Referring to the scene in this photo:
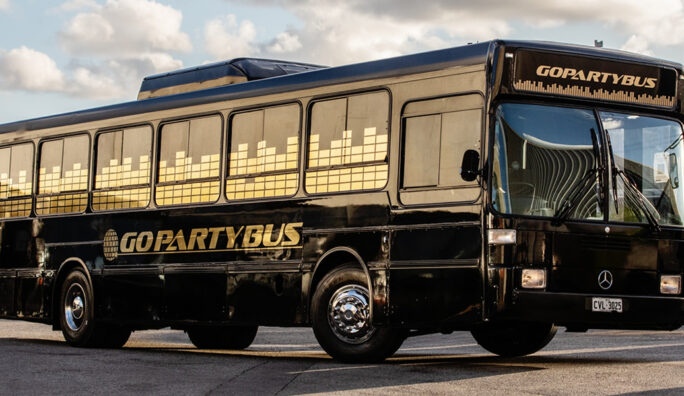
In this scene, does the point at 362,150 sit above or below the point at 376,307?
above

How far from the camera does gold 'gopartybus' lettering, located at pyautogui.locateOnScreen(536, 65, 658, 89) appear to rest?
1229cm

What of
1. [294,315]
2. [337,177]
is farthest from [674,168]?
[294,315]

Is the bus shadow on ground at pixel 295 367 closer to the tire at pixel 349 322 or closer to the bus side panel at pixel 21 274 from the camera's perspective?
the tire at pixel 349 322

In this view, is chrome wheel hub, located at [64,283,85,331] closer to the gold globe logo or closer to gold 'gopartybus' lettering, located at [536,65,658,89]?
the gold globe logo

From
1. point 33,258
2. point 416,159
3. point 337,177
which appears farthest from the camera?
point 33,258

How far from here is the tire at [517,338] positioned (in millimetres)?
14625

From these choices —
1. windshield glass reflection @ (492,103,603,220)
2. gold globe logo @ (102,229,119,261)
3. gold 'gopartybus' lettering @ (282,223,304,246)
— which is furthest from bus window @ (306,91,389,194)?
gold globe logo @ (102,229,119,261)

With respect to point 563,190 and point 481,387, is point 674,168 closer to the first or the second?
point 563,190

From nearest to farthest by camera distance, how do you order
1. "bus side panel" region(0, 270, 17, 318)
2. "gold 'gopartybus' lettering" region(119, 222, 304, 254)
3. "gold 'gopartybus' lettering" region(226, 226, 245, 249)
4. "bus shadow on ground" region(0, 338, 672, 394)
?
"bus shadow on ground" region(0, 338, 672, 394)
"gold 'gopartybus' lettering" region(119, 222, 304, 254)
"gold 'gopartybus' lettering" region(226, 226, 245, 249)
"bus side panel" region(0, 270, 17, 318)

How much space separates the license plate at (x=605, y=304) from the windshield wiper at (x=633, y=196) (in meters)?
0.87

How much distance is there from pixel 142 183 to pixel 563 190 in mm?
6504

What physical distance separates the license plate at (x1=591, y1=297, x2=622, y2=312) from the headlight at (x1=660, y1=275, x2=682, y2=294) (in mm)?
583

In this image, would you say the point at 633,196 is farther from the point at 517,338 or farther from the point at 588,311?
the point at 517,338

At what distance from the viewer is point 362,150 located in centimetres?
1335
